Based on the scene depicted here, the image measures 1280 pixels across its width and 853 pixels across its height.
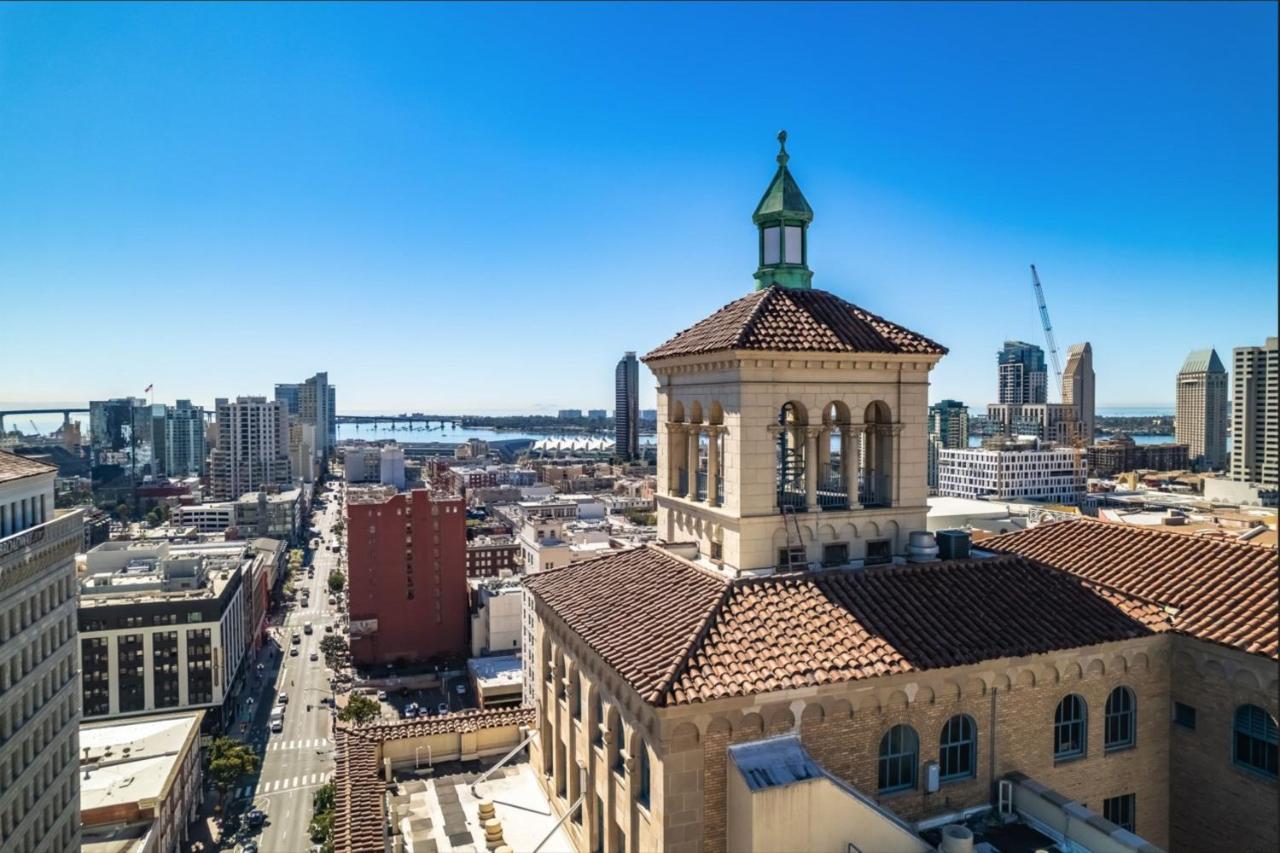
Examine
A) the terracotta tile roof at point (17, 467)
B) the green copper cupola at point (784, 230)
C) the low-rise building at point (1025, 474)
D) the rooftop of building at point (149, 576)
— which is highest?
the green copper cupola at point (784, 230)

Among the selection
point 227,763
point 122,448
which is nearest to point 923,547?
point 227,763

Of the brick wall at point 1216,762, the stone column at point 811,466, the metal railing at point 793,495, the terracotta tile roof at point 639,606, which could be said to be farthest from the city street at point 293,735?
the brick wall at point 1216,762

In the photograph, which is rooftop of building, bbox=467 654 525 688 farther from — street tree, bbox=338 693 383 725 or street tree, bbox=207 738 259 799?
street tree, bbox=207 738 259 799

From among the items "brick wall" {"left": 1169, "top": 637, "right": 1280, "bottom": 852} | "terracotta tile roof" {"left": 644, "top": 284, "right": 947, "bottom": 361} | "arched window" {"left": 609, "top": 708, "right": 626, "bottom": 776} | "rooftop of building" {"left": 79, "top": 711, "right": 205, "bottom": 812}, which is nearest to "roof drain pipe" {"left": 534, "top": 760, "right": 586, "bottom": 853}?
"arched window" {"left": 609, "top": 708, "right": 626, "bottom": 776}

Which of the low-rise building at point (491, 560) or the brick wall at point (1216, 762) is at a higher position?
the brick wall at point (1216, 762)

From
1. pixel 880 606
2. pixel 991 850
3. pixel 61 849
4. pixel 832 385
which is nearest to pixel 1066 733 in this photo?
pixel 991 850

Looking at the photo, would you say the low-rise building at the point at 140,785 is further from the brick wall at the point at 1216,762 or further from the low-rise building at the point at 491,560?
the low-rise building at the point at 491,560

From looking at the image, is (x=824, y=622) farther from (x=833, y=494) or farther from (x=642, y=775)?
(x=833, y=494)
